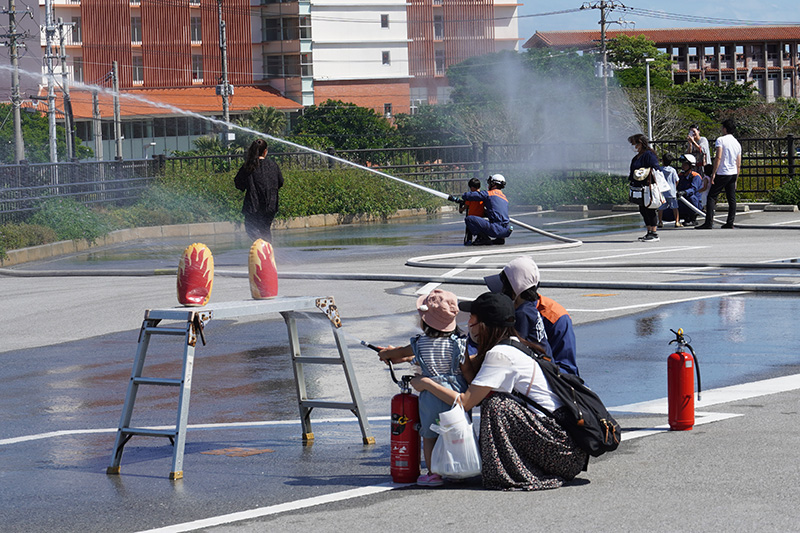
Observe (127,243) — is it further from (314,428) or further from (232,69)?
(232,69)

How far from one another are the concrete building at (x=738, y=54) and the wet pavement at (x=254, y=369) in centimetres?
12884

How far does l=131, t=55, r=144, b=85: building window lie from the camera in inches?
4016

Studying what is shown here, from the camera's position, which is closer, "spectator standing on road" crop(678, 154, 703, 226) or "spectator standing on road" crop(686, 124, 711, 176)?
"spectator standing on road" crop(686, 124, 711, 176)

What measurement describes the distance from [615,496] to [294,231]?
24235 mm

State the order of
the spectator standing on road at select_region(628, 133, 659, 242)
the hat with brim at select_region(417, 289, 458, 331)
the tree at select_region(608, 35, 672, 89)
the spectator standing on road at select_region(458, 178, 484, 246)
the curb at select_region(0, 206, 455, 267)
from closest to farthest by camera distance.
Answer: the hat with brim at select_region(417, 289, 458, 331)
the spectator standing on road at select_region(628, 133, 659, 242)
the spectator standing on road at select_region(458, 178, 484, 246)
the curb at select_region(0, 206, 455, 267)
the tree at select_region(608, 35, 672, 89)

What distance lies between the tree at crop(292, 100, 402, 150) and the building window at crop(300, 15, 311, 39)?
12.8 m

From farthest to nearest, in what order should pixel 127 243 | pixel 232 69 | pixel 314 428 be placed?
pixel 232 69, pixel 127 243, pixel 314 428

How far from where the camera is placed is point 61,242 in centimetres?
2430

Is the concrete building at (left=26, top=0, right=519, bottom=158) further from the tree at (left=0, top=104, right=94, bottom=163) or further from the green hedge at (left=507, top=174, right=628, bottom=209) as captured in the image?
the green hedge at (left=507, top=174, right=628, bottom=209)

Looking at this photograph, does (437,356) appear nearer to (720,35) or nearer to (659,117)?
(659,117)

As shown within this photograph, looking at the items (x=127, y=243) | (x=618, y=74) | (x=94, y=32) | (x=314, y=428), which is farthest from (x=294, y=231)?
(x=618, y=74)

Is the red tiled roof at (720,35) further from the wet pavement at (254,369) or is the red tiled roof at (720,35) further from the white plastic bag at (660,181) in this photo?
the wet pavement at (254,369)

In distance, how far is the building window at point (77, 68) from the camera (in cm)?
9969

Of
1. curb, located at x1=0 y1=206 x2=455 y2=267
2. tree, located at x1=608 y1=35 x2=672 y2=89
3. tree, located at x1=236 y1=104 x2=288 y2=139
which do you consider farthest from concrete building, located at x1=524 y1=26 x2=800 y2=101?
curb, located at x1=0 y1=206 x2=455 y2=267
